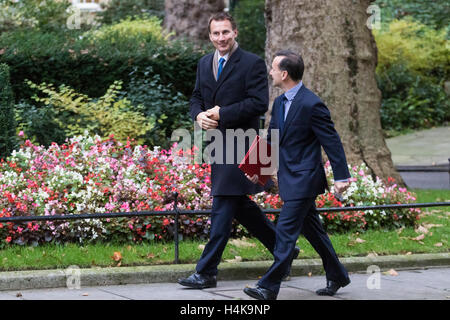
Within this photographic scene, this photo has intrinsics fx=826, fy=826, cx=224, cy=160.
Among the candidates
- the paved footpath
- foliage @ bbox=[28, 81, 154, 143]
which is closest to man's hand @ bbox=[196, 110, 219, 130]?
the paved footpath

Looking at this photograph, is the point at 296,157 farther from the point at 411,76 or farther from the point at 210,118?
the point at 411,76

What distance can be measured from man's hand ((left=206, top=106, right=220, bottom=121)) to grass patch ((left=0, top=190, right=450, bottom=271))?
1.50m

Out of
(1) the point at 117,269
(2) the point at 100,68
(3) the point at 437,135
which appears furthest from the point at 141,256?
(3) the point at 437,135

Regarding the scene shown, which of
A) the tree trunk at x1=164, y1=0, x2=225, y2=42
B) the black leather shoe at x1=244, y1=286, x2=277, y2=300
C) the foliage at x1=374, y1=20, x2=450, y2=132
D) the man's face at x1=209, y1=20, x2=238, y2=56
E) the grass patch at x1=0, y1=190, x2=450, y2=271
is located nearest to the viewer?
the black leather shoe at x1=244, y1=286, x2=277, y2=300

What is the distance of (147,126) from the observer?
1164cm

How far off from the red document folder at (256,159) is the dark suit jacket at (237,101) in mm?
221

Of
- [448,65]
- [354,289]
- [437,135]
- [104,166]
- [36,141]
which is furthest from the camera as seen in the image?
[448,65]

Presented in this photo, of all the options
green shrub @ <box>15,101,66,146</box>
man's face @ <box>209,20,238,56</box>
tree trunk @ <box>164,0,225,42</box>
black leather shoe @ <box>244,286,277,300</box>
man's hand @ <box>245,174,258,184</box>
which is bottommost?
black leather shoe @ <box>244,286,277,300</box>

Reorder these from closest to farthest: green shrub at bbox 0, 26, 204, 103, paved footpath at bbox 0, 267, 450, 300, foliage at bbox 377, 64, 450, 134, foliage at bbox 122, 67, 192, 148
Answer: paved footpath at bbox 0, 267, 450, 300, foliage at bbox 122, 67, 192, 148, green shrub at bbox 0, 26, 204, 103, foliage at bbox 377, 64, 450, 134

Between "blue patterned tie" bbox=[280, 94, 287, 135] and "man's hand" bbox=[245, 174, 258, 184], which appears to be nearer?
"blue patterned tie" bbox=[280, 94, 287, 135]

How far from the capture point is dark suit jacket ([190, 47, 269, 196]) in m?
6.41

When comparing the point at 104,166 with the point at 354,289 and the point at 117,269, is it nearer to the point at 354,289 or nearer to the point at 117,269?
the point at 117,269

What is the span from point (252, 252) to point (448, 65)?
18.4 meters

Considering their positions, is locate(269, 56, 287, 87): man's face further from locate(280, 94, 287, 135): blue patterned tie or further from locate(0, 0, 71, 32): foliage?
locate(0, 0, 71, 32): foliage
